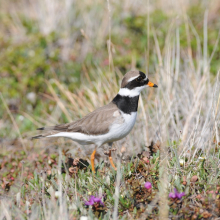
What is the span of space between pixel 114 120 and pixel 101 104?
1448mm

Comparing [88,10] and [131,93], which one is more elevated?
[88,10]

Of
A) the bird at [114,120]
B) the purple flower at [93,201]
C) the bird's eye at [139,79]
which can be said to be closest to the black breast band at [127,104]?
the bird at [114,120]

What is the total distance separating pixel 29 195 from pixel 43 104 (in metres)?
3.19

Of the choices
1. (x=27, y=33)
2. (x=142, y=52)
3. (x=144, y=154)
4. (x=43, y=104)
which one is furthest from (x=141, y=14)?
(x=144, y=154)

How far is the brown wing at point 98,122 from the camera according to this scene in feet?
14.4

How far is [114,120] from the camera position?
4.35 metres

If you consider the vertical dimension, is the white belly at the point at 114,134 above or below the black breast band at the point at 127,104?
below

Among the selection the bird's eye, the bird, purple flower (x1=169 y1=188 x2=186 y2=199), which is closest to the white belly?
the bird

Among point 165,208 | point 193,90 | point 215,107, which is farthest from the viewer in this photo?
point 193,90

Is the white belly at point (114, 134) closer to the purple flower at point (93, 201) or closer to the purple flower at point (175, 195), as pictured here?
the purple flower at point (93, 201)

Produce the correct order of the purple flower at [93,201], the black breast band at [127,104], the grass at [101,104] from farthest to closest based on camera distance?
1. the black breast band at [127,104]
2. the grass at [101,104]
3. the purple flower at [93,201]

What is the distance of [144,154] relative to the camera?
404 centimetres

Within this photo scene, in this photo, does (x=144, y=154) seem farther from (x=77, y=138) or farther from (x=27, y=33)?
(x=27, y=33)

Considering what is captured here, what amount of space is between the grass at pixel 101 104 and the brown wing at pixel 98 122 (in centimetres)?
37
